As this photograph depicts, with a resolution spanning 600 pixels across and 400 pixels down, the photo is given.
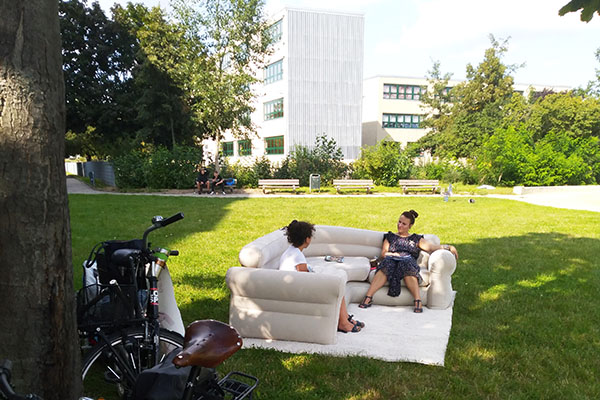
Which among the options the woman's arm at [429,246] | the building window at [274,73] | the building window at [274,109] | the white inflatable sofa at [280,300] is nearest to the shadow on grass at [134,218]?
the white inflatable sofa at [280,300]

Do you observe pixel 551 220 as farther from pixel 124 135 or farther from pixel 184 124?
pixel 124 135

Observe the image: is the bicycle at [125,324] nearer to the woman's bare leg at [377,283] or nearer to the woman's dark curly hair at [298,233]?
the woman's dark curly hair at [298,233]

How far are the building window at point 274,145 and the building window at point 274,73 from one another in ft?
15.5

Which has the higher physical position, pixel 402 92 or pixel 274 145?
pixel 402 92

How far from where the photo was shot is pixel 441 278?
589 centimetres

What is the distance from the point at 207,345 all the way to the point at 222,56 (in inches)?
1047

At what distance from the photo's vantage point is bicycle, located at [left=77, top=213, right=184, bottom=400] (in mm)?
3018

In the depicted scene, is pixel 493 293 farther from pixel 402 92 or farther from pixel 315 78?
pixel 402 92

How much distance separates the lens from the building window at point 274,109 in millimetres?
35438

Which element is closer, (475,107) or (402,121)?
(475,107)

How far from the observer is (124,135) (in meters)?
31.5

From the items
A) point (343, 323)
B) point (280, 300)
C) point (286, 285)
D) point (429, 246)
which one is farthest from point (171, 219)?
point (429, 246)

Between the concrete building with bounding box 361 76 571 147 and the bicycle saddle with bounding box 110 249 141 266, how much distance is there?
4452 centimetres

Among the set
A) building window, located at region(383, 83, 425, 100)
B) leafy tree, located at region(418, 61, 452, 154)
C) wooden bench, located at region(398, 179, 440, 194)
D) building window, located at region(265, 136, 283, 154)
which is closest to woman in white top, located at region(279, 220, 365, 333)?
wooden bench, located at region(398, 179, 440, 194)
